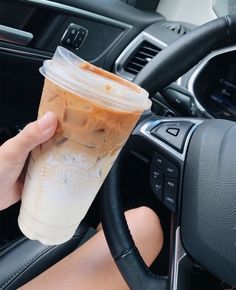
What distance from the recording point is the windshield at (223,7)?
1522mm

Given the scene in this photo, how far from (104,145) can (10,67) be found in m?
0.83

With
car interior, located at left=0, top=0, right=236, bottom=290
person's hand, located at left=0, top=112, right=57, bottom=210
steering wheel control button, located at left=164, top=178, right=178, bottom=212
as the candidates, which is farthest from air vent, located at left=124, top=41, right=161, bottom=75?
person's hand, located at left=0, top=112, right=57, bottom=210

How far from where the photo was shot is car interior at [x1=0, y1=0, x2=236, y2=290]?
2.68ft

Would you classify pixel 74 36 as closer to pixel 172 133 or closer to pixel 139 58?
pixel 139 58

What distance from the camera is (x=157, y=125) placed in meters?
0.90

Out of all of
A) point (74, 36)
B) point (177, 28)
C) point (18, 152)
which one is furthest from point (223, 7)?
point (18, 152)

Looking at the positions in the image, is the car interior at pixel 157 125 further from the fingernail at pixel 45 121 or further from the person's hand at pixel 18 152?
the fingernail at pixel 45 121

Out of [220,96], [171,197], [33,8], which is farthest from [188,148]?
[33,8]

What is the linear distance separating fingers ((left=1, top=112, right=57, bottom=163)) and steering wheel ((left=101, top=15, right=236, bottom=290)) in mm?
255

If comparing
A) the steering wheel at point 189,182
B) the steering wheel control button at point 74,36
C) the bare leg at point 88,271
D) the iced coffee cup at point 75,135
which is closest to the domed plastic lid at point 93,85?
the iced coffee cup at point 75,135

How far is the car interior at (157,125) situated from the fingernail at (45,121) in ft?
1.05

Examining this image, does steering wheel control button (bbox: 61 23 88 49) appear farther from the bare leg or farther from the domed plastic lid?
the domed plastic lid

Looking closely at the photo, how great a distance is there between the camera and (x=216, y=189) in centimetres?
83

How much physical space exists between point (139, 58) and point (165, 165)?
624 mm
